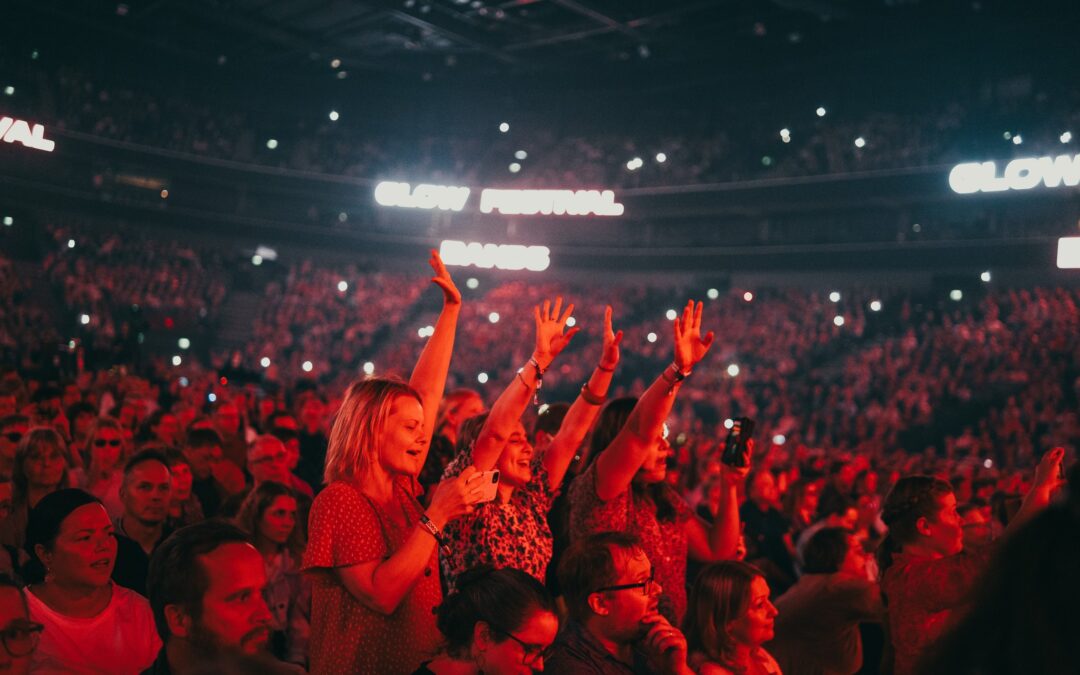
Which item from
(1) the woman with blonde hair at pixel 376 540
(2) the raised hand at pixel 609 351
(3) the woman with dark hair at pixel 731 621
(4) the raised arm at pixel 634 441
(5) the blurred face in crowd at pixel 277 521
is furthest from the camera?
(5) the blurred face in crowd at pixel 277 521

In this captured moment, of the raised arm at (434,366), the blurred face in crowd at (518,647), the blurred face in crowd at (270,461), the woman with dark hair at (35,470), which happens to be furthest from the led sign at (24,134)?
the blurred face in crowd at (518,647)

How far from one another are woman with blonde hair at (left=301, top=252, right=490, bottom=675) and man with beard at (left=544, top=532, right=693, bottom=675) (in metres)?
0.45

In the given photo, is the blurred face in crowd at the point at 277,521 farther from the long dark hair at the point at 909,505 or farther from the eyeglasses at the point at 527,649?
the long dark hair at the point at 909,505

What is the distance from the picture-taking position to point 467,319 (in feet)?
99.0

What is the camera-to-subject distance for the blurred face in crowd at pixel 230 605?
262 centimetres

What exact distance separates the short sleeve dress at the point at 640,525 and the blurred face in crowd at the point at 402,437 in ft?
4.16

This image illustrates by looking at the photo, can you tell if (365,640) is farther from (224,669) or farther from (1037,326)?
(1037,326)

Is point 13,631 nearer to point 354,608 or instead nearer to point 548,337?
point 354,608

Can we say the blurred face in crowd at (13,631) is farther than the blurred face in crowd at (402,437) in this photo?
No

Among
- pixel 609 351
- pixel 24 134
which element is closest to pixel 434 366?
pixel 609 351

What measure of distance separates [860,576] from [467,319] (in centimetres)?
2576

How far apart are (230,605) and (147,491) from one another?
195 centimetres

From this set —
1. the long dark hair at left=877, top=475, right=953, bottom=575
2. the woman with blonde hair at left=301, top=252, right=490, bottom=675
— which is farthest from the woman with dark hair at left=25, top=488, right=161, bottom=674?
the long dark hair at left=877, top=475, right=953, bottom=575

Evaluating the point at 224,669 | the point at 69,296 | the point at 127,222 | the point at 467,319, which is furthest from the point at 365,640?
the point at 127,222
